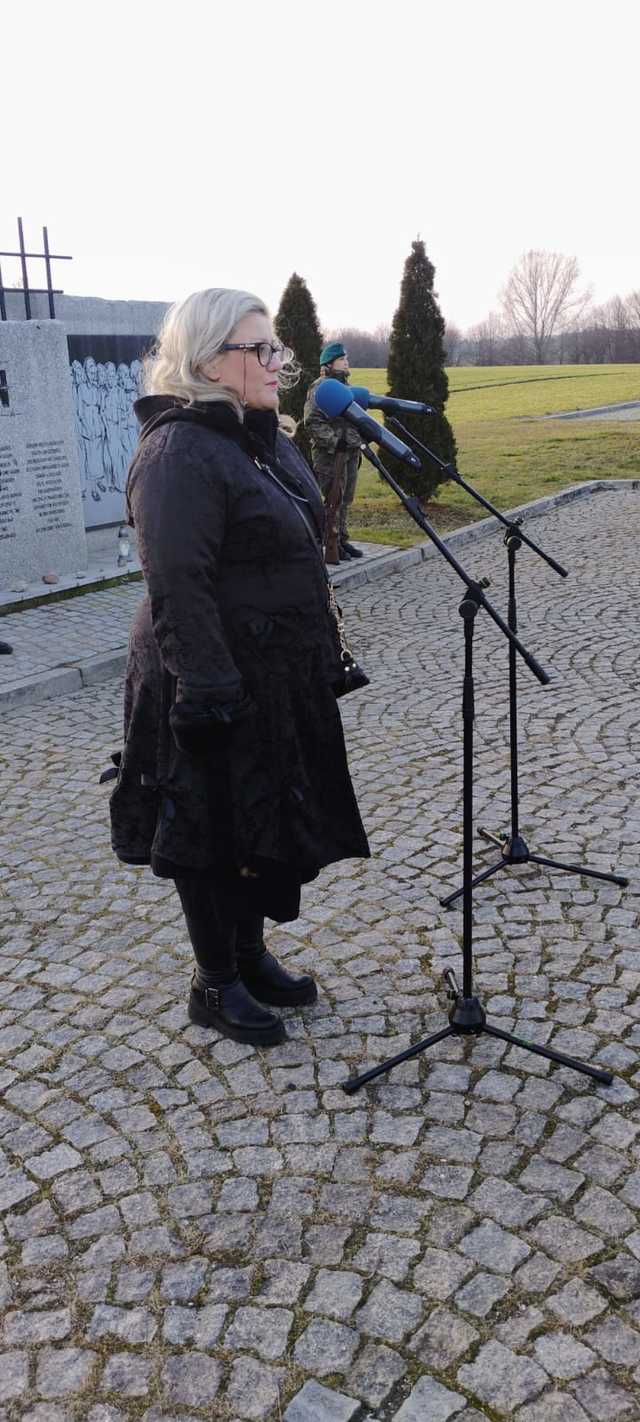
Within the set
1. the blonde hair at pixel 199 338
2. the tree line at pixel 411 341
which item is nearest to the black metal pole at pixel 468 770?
the blonde hair at pixel 199 338

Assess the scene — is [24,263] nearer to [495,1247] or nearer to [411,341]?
[411,341]

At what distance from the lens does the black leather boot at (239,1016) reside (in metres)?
3.67

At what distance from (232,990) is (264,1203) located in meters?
0.82

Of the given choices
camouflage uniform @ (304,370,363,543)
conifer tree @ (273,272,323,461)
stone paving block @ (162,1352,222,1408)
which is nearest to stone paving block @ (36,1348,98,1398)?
stone paving block @ (162,1352,222,1408)

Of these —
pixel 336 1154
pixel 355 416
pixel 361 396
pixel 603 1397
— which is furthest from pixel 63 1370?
pixel 361 396

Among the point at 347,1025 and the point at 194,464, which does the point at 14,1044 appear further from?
the point at 194,464

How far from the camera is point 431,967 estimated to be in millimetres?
4141

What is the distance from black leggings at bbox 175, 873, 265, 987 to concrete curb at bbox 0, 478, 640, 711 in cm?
327

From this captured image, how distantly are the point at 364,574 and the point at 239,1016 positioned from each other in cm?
794

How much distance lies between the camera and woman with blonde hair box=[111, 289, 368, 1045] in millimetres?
3006

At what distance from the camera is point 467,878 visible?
3441 millimetres

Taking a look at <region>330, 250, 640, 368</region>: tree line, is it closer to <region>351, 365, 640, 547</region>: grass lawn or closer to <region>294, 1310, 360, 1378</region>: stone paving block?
<region>351, 365, 640, 547</region>: grass lawn

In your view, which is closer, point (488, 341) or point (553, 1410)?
point (553, 1410)

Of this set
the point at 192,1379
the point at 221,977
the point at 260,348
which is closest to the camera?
the point at 192,1379
